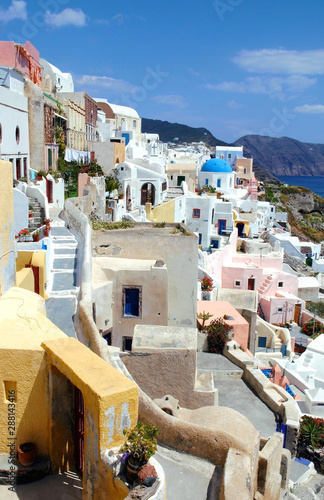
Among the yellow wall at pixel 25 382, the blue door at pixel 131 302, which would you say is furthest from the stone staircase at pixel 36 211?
the yellow wall at pixel 25 382

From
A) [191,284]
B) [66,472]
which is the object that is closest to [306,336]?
[191,284]

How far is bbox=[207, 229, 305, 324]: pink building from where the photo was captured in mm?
32281

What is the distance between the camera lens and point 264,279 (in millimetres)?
34469

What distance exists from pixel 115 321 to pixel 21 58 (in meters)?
20.4

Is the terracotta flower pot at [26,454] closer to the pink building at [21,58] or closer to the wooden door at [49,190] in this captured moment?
the wooden door at [49,190]

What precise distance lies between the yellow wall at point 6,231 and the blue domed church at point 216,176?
2038 inches

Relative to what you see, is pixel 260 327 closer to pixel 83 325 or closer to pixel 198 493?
pixel 83 325

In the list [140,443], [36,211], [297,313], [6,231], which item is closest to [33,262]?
[6,231]

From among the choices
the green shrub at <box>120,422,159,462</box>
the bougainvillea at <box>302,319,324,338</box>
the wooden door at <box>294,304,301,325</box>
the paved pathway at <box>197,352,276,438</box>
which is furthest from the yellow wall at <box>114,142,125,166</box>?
the green shrub at <box>120,422,159,462</box>

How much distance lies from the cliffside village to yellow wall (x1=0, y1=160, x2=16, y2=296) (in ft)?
0.12

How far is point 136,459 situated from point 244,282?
31127mm

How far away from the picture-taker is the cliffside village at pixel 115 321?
565 cm

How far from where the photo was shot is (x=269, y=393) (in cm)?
1270

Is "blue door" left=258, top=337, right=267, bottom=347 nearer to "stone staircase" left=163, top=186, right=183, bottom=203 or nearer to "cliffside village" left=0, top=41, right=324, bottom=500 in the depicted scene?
"cliffside village" left=0, top=41, right=324, bottom=500
